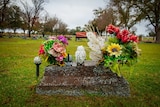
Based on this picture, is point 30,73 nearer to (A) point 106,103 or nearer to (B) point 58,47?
→ (B) point 58,47

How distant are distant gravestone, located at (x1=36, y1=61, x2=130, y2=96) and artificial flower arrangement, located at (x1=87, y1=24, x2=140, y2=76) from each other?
340 mm

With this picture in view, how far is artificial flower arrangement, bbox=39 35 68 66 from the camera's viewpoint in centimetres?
562

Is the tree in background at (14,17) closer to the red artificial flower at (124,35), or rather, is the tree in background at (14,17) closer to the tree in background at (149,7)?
the tree in background at (149,7)

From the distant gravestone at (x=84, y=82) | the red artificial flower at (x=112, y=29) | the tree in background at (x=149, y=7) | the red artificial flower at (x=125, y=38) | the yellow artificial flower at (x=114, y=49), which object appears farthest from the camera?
the tree in background at (x=149, y=7)

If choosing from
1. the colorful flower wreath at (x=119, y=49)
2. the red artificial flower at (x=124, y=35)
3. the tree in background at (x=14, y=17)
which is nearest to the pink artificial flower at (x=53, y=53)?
the colorful flower wreath at (x=119, y=49)

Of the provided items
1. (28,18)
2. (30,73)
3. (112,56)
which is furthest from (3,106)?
(28,18)

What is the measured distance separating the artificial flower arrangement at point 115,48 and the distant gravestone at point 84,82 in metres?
0.34

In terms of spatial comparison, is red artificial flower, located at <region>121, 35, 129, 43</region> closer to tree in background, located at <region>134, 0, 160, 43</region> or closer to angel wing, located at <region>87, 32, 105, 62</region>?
angel wing, located at <region>87, 32, 105, 62</region>

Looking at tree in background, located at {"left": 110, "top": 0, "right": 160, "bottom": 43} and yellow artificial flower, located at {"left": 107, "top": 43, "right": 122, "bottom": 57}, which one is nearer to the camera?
yellow artificial flower, located at {"left": 107, "top": 43, "right": 122, "bottom": 57}

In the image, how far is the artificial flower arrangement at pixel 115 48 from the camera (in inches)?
206

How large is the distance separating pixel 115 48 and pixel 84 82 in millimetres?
1137

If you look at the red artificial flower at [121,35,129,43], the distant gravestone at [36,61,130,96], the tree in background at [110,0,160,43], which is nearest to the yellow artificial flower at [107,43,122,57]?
the red artificial flower at [121,35,129,43]

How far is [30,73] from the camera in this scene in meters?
8.23

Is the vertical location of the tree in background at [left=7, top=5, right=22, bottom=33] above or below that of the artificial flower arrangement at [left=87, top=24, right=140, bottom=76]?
above
